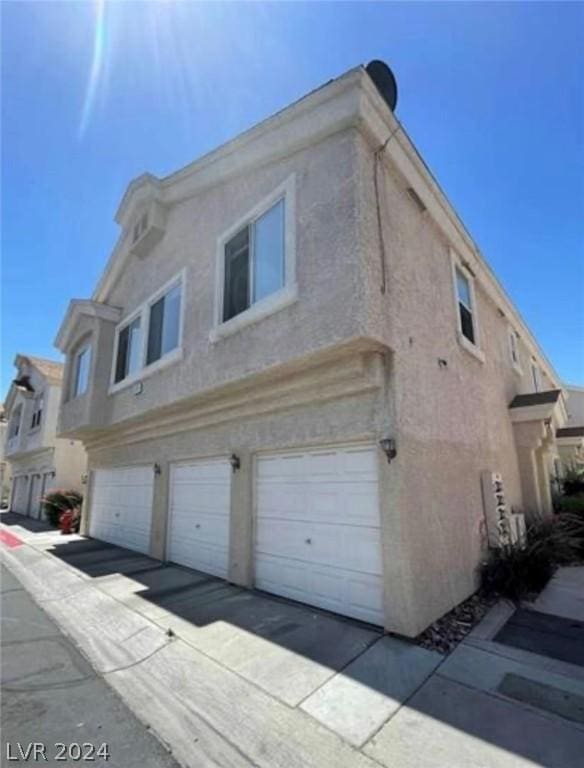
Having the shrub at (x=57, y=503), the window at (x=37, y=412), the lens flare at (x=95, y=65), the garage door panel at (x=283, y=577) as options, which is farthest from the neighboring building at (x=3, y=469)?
the garage door panel at (x=283, y=577)

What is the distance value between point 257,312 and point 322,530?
378cm

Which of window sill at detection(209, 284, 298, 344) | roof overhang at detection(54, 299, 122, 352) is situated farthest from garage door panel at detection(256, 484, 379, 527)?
roof overhang at detection(54, 299, 122, 352)

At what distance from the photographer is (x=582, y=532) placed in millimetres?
10438

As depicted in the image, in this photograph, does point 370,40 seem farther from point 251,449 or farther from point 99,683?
point 99,683

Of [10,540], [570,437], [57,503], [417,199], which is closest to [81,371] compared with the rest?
[10,540]

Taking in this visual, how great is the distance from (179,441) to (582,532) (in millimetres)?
10795

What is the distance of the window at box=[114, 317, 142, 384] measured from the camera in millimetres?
11531

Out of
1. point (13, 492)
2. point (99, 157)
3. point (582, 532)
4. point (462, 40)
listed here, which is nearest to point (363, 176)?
point (462, 40)

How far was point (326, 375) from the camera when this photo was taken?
19.9 ft

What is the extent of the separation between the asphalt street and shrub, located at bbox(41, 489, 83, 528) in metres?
14.1

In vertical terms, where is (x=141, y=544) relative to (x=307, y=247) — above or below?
below

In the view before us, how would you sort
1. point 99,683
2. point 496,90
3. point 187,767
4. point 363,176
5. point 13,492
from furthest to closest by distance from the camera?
point 13,492 < point 496,90 < point 363,176 < point 99,683 < point 187,767

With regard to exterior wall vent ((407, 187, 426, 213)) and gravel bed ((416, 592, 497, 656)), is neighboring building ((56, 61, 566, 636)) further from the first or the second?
gravel bed ((416, 592, 497, 656))

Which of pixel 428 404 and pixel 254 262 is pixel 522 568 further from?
pixel 254 262
